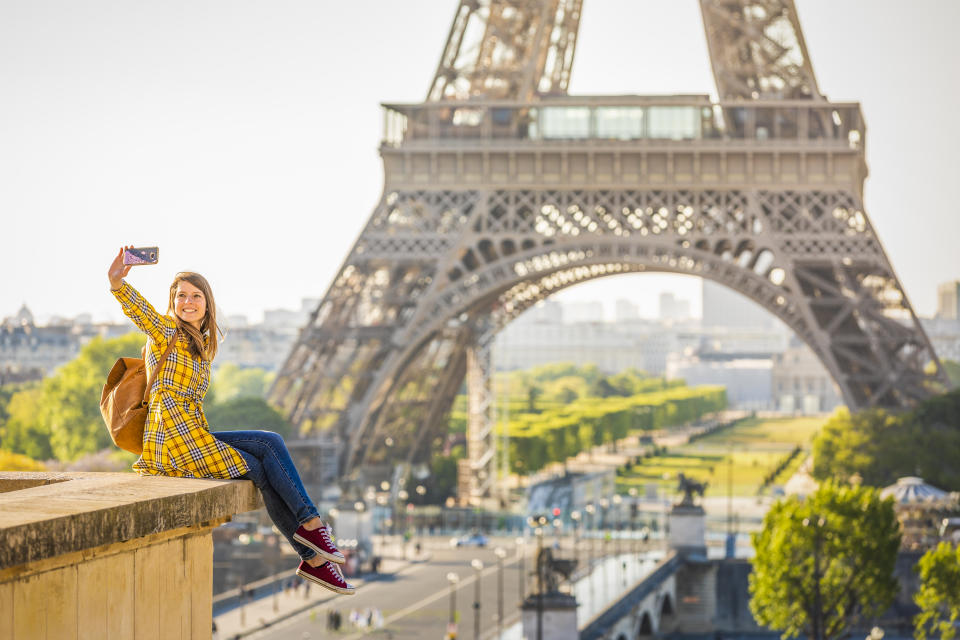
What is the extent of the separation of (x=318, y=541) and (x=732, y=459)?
306 ft

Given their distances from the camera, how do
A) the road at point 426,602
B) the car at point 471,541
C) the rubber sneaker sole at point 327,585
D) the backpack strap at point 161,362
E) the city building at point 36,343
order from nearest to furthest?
the rubber sneaker sole at point 327,585 < the backpack strap at point 161,362 < the road at point 426,602 < the car at point 471,541 < the city building at point 36,343

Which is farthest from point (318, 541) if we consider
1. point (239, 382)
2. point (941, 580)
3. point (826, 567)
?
point (239, 382)

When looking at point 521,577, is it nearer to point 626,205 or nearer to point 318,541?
point 626,205

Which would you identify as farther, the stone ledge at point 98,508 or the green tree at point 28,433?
the green tree at point 28,433

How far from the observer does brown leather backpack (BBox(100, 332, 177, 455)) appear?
245 inches

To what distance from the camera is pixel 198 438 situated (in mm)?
6035

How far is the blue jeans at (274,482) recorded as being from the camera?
6.06 metres

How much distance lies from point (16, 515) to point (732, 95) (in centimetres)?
4494

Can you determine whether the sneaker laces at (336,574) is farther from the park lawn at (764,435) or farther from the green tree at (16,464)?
the park lawn at (764,435)

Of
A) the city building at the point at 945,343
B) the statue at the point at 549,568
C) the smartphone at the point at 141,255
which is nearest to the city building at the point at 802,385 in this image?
the city building at the point at 945,343

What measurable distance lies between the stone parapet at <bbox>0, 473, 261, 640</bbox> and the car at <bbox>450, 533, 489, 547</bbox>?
5186 centimetres

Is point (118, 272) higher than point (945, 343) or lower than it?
lower

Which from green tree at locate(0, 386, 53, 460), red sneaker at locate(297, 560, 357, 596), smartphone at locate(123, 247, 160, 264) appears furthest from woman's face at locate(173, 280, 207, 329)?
green tree at locate(0, 386, 53, 460)

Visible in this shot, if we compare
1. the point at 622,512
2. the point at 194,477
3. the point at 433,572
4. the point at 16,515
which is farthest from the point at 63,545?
the point at 622,512
